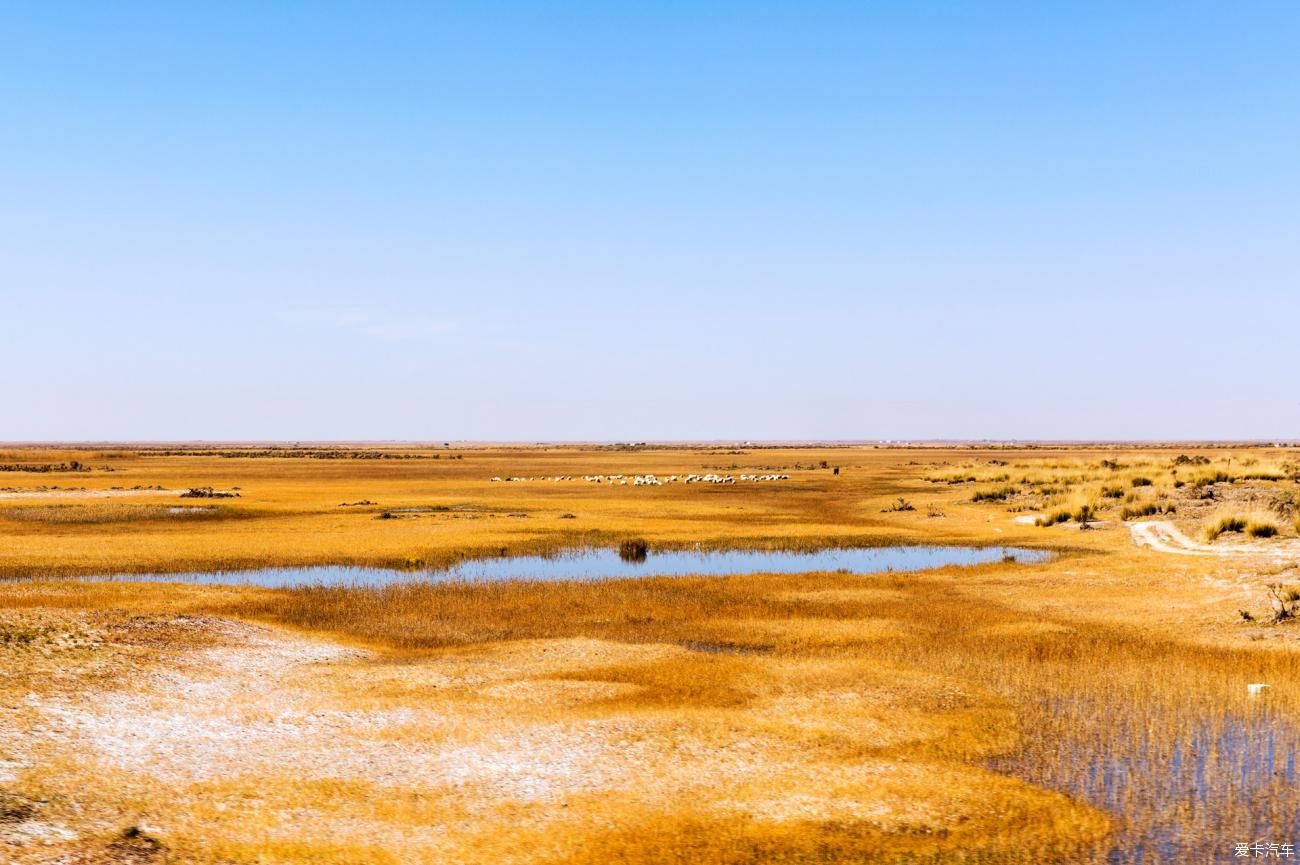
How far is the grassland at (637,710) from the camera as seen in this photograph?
33.6 feet

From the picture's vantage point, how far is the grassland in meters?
10.2

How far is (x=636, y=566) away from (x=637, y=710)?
1739 cm

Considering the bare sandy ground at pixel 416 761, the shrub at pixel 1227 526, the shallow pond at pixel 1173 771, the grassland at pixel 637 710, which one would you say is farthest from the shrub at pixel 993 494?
the shallow pond at pixel 1173 771

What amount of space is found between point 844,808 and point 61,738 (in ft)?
32.7

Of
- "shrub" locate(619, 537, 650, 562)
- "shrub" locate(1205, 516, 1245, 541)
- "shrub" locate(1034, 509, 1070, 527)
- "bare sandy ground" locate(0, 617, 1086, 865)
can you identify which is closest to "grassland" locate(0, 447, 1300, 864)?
"bare sandy ground" locate(0, 617, 1086, 865)

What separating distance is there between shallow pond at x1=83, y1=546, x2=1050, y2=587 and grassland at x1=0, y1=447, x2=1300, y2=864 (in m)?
2.00

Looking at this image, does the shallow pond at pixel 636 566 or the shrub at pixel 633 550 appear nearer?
the shallow pond at pixel 636 566

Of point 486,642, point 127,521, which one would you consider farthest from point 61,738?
point 127,521

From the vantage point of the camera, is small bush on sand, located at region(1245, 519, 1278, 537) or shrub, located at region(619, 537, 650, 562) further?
shrub, located at region(619, 537, 650, 562)

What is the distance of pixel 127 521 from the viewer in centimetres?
4372

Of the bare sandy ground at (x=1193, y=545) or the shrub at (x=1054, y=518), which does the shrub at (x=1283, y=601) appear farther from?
the shrub at (x=1054, y=518)

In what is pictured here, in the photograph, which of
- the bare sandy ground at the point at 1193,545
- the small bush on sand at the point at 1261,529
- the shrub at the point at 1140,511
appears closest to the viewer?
the bare sandy ground at the point at 1193,545

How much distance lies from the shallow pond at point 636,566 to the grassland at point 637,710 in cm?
200

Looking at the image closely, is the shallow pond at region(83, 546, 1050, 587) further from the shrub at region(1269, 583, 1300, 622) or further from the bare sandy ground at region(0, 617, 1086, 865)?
the bare sandy ground at region(0, 617, 1086, 865)
